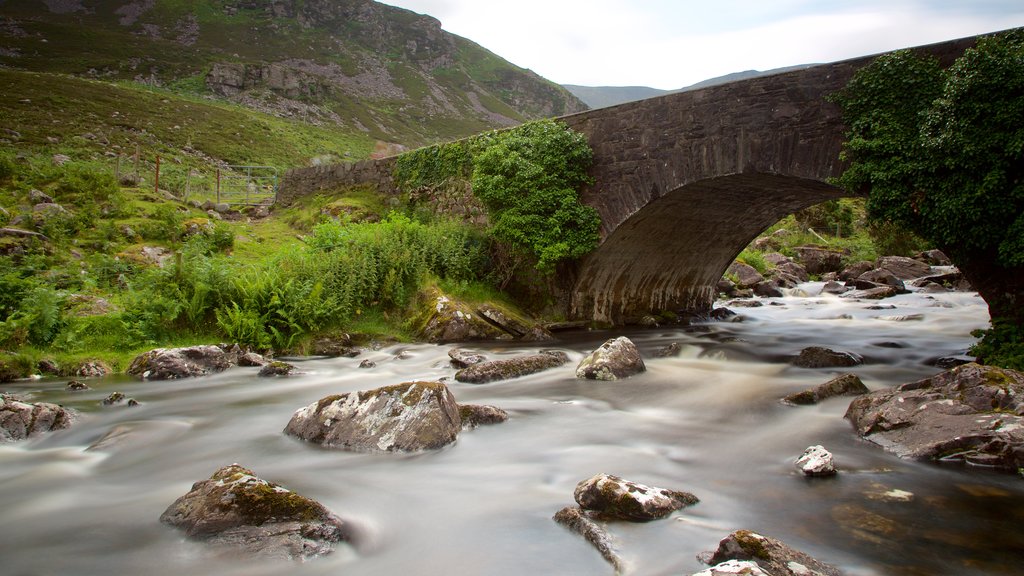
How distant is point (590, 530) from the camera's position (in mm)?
4348

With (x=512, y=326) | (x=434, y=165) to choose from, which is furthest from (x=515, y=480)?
(x=434, y=165)

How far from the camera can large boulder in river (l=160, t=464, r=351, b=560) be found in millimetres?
4117

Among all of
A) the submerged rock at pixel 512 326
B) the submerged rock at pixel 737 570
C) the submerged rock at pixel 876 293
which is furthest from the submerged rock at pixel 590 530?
the submerged rock at pixel 876 293

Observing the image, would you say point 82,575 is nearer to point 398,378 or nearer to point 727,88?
point 398,378

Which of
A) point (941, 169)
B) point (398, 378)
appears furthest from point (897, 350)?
point (398, 378)

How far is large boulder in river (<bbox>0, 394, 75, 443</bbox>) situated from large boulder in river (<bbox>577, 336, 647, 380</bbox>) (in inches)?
245

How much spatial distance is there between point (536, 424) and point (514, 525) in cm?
262

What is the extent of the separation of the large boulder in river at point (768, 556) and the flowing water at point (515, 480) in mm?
222

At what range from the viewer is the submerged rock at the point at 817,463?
5.54 metres

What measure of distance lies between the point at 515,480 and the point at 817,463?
254 cm

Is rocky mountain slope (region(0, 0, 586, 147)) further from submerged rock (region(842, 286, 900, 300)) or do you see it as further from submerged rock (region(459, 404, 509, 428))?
submerged rock (region(459, 404, 509, 428))

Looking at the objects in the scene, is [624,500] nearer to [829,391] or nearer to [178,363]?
[829,391]

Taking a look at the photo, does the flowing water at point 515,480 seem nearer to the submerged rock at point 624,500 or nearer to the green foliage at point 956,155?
the submerged rock at point 624,500

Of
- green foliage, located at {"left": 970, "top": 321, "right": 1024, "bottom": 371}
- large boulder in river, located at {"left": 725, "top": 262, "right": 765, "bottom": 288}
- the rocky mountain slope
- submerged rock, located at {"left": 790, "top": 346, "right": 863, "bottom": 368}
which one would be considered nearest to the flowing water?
submerged rock, located at {"left": 790, "top": 346, "right": 863, "bottom": 368}
